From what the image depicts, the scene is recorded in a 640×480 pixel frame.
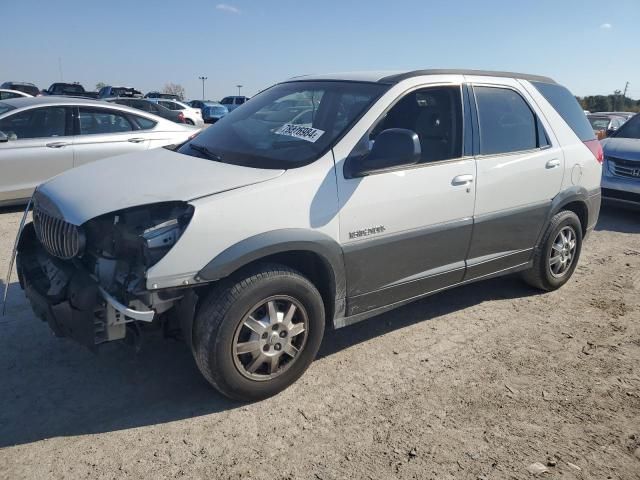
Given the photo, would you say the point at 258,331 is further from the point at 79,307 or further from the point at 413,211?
the point at 413,211

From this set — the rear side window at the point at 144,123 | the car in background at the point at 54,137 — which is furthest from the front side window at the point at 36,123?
the rear side window at the point at 144,123

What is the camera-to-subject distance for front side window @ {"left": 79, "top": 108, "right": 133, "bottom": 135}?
289 inches

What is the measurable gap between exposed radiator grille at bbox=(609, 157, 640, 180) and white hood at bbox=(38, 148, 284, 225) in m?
6.88

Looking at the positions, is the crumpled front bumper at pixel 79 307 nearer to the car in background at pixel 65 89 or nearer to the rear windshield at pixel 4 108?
the rear windshield at pixel 4 108

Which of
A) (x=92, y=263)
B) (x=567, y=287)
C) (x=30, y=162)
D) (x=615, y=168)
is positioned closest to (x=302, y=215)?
(x=92, y=263)

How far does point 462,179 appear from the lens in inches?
151

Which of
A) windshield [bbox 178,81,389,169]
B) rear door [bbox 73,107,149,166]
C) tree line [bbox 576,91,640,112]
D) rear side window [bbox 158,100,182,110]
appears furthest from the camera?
tree line [bbox 576,91,640,112]

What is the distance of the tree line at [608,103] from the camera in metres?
43.4

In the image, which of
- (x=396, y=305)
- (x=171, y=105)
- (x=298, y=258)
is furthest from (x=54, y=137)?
(x=171, y=105)

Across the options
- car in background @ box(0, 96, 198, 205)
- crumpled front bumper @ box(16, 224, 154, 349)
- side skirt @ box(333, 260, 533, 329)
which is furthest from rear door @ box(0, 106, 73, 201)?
side skirt @ box(333, 260, 533, 329)

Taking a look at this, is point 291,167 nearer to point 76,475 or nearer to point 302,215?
point 302,215

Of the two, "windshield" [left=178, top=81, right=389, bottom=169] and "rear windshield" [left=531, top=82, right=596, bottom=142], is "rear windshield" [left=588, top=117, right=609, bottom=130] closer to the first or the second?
"rear windshield" [left=531, top=82, right=596, bottom=142]

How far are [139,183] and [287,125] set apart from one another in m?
1.14

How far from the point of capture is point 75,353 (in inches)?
144
